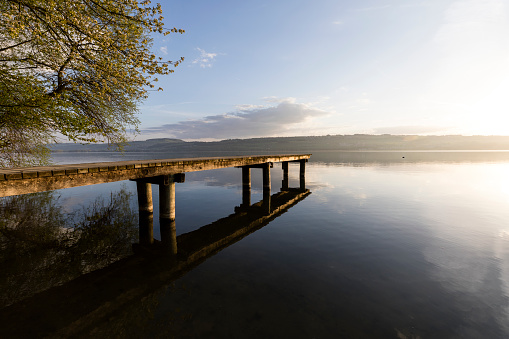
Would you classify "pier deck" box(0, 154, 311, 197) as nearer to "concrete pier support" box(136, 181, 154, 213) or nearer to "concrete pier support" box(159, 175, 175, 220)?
"concrete pier support" box(159, 175, 175, 220)

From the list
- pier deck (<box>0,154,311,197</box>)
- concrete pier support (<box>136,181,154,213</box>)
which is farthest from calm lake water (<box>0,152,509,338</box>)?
pier deck (<box>0,154,311,197</box>)

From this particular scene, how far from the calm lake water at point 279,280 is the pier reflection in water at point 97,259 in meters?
0.04

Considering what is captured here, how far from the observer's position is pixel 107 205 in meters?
14.8

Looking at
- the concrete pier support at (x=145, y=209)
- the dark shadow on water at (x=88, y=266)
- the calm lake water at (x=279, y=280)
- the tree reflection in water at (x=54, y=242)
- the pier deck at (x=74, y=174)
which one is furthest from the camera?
the concrete pier support at (x=145, y=209)

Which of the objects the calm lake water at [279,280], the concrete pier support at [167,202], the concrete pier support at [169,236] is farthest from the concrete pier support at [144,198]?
A: the concrete pier support at [169,236]

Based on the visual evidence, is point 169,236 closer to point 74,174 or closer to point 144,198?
point 144,198

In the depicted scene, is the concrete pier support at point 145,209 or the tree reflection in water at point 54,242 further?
the concrete pier support at point 145,209

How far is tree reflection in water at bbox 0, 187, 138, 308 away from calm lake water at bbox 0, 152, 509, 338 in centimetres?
5

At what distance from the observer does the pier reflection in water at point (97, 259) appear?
4.53 metres

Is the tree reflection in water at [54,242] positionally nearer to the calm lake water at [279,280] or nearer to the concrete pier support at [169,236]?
the calm lake water at [279,280]

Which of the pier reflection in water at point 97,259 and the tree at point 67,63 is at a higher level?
the tree at point 67,63

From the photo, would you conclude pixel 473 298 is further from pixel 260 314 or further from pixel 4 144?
pixel 4 144

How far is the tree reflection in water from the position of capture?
5.96m

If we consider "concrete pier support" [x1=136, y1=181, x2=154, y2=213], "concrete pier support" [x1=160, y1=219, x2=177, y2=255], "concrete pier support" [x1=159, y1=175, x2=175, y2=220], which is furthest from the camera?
"concrete pier support" [x1=136, y1=181, x2=154, y2=213]
